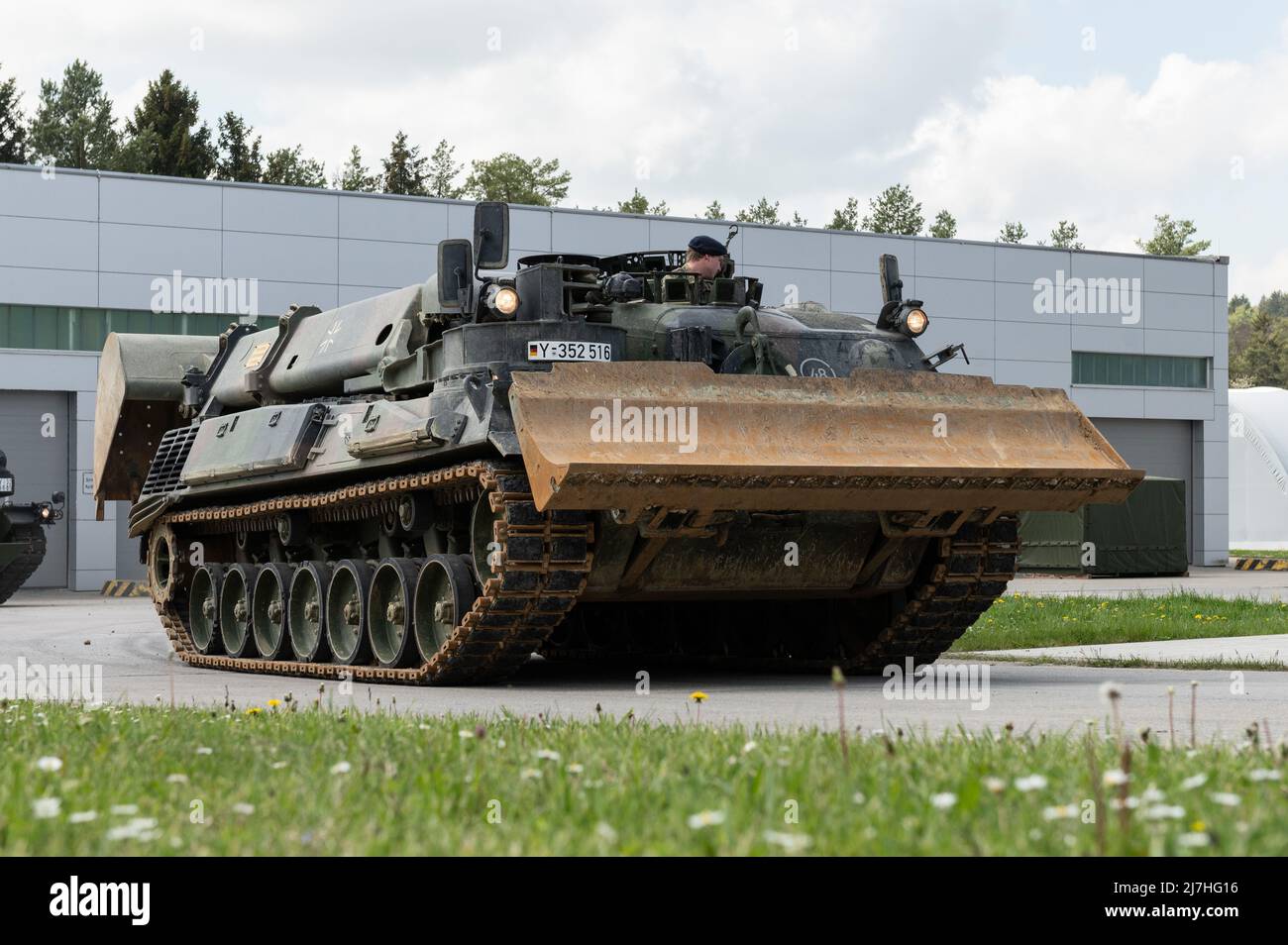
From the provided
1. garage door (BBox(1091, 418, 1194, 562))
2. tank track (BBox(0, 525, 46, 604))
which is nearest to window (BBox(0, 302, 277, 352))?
tank track (BBox(0, 525, 46, 604))

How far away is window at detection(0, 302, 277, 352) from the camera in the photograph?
1407 inches

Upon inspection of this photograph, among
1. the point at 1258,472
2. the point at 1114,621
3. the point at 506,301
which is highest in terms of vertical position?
the point at 506,301

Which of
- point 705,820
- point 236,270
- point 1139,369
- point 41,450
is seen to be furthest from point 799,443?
point 1139,369

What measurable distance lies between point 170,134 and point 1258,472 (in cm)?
3884

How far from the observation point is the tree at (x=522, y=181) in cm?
7762

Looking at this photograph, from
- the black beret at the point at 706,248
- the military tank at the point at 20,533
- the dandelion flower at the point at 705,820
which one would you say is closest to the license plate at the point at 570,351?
the black beret at the point at 706,248

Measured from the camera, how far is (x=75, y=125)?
77.6 m

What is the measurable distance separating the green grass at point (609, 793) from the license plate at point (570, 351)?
5789mm

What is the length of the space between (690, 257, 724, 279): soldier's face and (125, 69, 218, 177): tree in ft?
176

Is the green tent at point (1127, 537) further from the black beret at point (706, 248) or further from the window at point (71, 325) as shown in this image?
the black beret at point (706, 248)

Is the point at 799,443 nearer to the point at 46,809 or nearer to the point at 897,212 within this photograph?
the point at 46,809

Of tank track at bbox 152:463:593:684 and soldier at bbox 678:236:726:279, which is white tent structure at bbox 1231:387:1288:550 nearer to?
soldier at bbox 678:236:726:279
